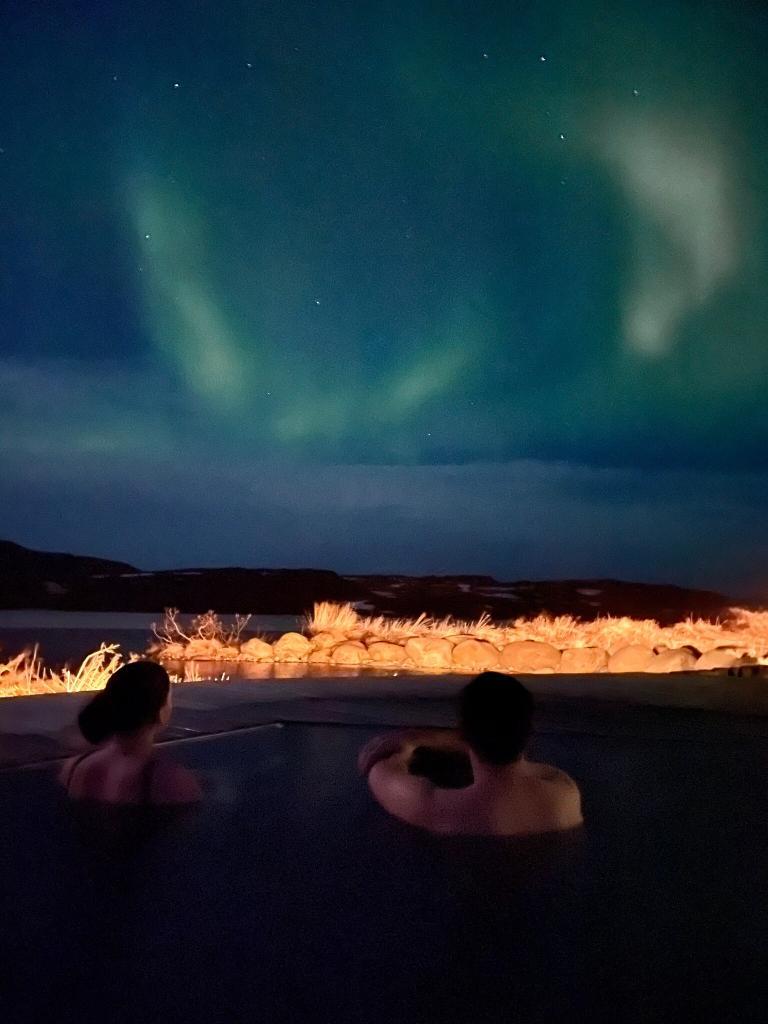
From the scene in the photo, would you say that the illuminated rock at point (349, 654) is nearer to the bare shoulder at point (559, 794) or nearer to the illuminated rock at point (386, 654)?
the illuminated rock at point (386, 654)

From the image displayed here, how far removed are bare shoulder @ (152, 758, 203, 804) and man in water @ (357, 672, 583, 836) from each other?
534 millimetres

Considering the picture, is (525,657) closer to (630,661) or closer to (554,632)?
(630,661)

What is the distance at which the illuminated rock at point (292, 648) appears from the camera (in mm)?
12031

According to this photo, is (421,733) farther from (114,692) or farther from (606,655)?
(606,655)

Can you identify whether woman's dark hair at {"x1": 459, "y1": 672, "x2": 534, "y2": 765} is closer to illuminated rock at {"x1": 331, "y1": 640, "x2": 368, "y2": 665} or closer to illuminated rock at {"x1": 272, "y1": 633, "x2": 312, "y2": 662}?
illuminated rock at {"x1": 331, "y1": 640, "x2": 368, "y2": 665}

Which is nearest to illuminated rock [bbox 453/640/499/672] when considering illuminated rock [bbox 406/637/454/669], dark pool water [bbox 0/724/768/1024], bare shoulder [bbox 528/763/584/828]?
illuminated rock [bbox 406/637/454/669]

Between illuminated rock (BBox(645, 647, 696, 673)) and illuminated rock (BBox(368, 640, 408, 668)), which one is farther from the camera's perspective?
illuminated rock (BBox(368, 640, 408, 668))

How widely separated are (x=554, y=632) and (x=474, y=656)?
4.74 m

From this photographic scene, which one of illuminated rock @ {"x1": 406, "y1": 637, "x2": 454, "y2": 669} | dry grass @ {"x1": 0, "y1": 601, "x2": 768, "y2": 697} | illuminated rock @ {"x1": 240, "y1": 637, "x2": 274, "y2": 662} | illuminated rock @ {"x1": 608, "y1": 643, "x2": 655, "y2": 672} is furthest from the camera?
dry grass @ {"x1": 0, "y1": 601, "x2": 768, "y2": 697}

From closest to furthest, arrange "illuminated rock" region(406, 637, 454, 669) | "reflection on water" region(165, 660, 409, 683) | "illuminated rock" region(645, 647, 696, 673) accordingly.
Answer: "reflection on water" region(165, 660, 409, 683) < "illuminated rock" region(645, 647, 696, 673) < "illuminated rock" region(406, 637, 454, 669)

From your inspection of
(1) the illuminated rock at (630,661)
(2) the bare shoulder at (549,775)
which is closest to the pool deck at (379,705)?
(2) the bare shoulder at (549,775)

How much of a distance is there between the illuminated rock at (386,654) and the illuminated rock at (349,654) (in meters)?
0.09

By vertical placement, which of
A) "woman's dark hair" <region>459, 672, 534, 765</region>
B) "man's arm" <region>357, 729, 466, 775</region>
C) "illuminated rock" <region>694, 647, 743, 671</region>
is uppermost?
"woman's dark hair" <region>459, 672, 534, 765</region>

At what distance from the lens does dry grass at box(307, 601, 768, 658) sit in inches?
533
